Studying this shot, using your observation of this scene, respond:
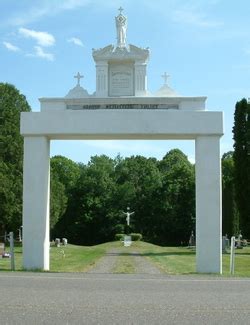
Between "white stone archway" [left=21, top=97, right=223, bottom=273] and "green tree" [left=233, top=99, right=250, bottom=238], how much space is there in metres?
27.2

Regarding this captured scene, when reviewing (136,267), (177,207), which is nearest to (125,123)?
(136,267)

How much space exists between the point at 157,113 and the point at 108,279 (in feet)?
20.0

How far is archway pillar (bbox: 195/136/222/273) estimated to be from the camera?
717 inches

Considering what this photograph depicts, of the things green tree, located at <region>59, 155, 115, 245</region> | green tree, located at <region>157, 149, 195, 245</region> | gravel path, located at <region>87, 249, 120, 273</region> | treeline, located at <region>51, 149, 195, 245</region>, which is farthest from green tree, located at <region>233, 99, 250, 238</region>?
green tree, located at <region>59, 155, 115, 245</region>

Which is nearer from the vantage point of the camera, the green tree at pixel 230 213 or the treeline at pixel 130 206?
the green tree at pixel 230 213

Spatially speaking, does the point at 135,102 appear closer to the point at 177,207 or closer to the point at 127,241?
the point at 127,241

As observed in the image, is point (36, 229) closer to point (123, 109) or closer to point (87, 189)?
point (123, 109)

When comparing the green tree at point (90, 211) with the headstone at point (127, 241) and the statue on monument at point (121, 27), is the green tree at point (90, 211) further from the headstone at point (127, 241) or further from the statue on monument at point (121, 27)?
the statue on monument at point (121, 27)

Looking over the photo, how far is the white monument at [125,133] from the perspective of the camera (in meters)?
18.2

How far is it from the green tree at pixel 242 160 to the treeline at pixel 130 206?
26817mm

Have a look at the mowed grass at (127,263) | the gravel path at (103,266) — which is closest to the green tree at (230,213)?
the mowed grass at (127,263)

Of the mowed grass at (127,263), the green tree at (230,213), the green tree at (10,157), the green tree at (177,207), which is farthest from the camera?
the green tree at (177,207)

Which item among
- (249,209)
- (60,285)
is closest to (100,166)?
(249,209)

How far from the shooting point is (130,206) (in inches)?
3054
